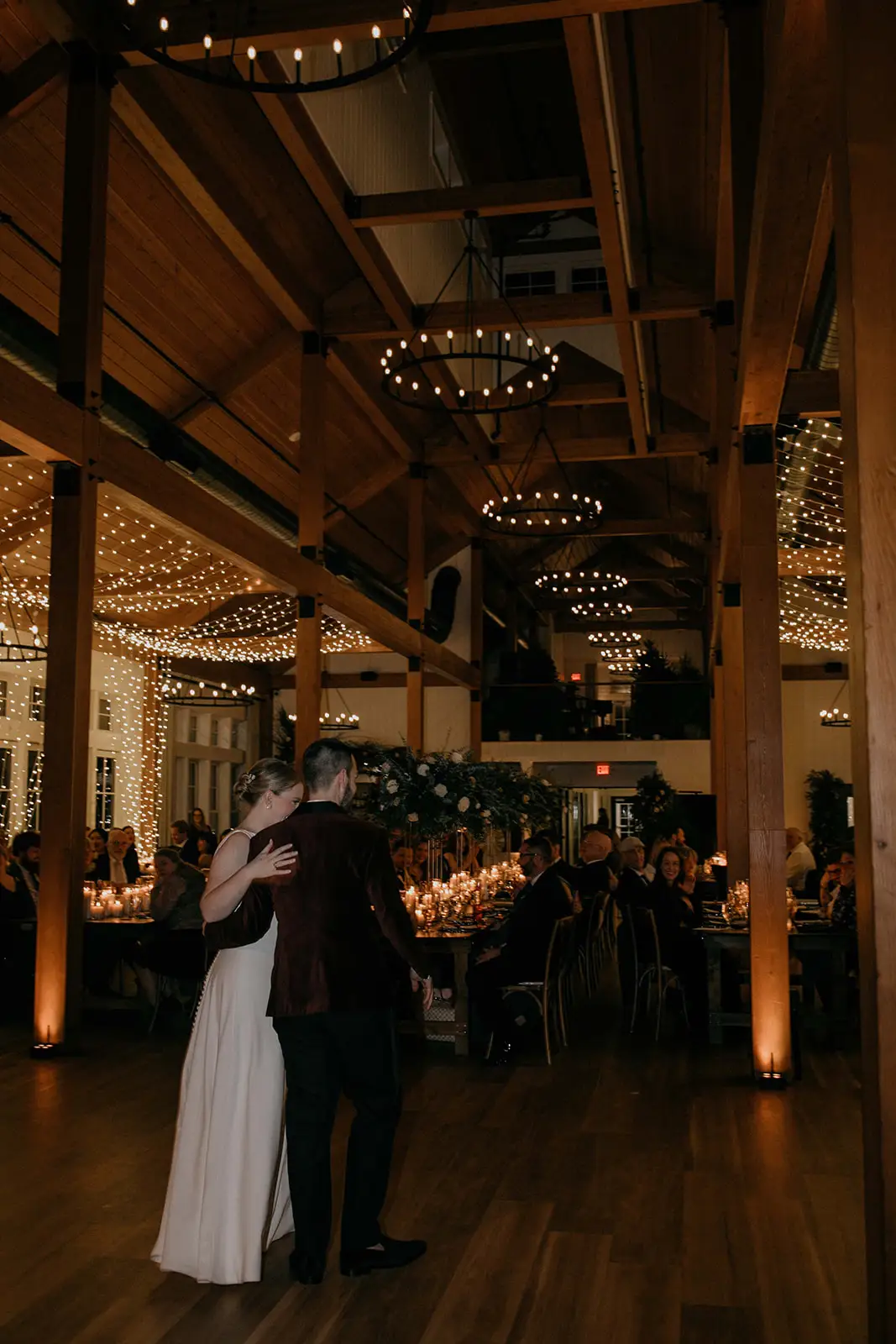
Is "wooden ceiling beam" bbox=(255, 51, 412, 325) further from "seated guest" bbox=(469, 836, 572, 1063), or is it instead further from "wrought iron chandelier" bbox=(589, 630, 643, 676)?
"wrought iron chandelier" bbox=(589, 630, 643, 676)

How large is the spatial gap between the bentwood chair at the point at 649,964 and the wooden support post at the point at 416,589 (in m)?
7.05

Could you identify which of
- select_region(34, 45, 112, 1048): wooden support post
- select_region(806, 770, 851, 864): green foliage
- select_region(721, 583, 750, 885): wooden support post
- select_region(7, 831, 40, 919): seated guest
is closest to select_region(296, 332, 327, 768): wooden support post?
select_region(7, 831, 40, 919): seated guest

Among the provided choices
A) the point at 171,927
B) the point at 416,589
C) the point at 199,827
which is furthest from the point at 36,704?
the point at 171,927

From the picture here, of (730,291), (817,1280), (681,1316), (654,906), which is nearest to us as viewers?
(681,1316)

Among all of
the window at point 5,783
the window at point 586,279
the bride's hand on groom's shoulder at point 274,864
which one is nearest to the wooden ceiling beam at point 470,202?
the bride's hand on groom's shoulder at point 274,864

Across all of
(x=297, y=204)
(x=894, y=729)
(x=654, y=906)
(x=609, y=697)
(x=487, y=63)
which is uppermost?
(x=487, y=63)

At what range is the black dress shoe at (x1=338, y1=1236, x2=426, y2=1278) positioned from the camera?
365 centimetres

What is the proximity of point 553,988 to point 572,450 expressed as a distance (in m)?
9.06

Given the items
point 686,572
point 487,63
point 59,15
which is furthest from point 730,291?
point 686,572

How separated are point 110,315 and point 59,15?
141 inches

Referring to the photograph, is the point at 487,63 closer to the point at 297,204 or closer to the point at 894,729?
the point at 297,204

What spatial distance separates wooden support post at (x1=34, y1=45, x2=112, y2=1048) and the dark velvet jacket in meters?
3.96

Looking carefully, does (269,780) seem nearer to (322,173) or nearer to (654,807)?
(322,173)

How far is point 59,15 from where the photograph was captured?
284 inches
